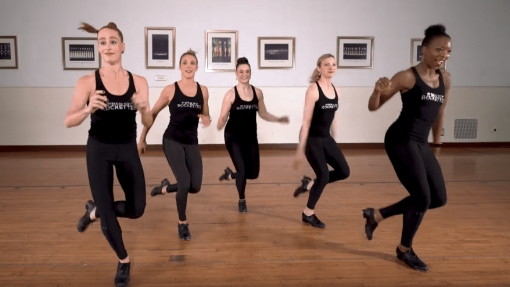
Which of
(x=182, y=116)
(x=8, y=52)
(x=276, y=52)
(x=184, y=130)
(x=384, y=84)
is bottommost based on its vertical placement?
(x=184, y=130)

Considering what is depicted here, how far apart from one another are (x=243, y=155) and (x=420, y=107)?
5.82 ft

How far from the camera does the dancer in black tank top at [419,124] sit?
2320 mm

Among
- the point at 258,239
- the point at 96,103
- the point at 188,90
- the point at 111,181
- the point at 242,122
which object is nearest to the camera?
the point at 96,103

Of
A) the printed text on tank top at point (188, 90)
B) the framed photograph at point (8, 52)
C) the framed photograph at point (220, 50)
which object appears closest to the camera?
Answer: the printed text on tank top at point (188, 90)

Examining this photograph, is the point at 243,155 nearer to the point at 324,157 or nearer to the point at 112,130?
the point at 324,157

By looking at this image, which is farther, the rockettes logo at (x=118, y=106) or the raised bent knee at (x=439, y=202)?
the raised bent knee at (x=439, y=202)

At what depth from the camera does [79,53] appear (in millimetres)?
7512

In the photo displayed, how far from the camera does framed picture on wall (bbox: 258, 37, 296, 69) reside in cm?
772

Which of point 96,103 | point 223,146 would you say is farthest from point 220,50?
point 96,103

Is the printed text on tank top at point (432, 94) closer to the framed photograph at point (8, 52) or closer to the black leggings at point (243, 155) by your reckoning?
the black leggings at point (243, 155)

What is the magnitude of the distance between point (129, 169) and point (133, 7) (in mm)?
6272

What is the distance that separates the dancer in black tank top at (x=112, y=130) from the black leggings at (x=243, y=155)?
1.46m

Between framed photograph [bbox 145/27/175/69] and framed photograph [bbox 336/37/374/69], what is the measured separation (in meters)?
3.42

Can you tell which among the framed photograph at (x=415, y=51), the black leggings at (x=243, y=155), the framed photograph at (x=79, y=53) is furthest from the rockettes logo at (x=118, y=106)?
the framed photograph at (x=415, y=51)
